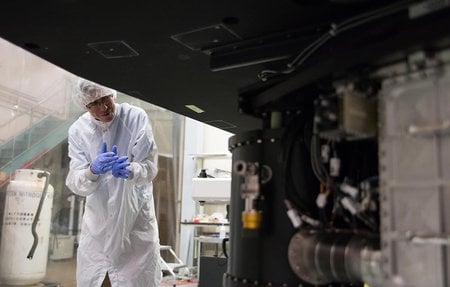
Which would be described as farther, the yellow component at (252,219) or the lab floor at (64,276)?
the lab floor at (64,276)

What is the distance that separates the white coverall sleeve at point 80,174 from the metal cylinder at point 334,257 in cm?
129

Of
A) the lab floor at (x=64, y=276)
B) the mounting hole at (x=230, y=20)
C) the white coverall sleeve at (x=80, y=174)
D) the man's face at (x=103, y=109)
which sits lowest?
the lab floor at (x=64, y=276)

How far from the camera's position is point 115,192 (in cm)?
225

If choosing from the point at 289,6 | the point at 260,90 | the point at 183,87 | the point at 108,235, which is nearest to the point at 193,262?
the point at 108,235

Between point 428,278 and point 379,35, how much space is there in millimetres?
629

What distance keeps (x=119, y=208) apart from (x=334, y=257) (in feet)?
4.37

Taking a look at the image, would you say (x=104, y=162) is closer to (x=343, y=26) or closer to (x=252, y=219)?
(x=252, y=219)

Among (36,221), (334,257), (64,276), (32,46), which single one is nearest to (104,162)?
(32,46)

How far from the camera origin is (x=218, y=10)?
129 cm

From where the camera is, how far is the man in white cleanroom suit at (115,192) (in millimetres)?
2197

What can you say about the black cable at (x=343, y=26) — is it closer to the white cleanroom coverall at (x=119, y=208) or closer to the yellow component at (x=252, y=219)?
the yellow component at (x=252, y=219)

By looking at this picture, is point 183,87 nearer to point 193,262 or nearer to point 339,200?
point 339,200

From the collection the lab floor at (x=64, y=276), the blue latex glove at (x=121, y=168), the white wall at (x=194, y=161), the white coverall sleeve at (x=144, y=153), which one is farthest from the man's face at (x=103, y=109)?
the white wall at (x=194, y=161)

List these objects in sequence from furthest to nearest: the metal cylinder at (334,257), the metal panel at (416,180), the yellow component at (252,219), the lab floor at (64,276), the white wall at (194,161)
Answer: the white wall at (194,161) < the lab floor at (64,276) < the yellow component at (252,219) < the metal cylinder at (334,257) < the metal panel at (416,180)
